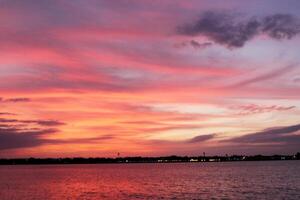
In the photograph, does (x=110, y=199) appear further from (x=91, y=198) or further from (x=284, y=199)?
(x=284, y=199)

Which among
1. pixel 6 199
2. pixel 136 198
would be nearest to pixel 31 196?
pixel 6 199

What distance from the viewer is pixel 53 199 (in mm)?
76250

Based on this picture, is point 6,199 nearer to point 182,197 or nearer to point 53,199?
point 53,199

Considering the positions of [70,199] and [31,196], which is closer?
[70,199]

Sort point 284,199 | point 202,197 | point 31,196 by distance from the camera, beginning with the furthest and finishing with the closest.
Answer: point 31,196 < point 202,197 < point 284,199

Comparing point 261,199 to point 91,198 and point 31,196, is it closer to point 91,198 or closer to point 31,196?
point 91,198

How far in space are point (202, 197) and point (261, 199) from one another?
9.25 m

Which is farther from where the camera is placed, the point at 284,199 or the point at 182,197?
the point at 182,197

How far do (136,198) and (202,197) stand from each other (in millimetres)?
10380

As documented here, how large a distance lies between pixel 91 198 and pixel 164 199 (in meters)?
12.2

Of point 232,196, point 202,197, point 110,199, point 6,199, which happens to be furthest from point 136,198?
point 6,199

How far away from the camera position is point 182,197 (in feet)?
245

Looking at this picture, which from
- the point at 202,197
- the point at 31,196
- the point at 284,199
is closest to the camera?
the point at 284,199

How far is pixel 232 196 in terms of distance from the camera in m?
74.0
